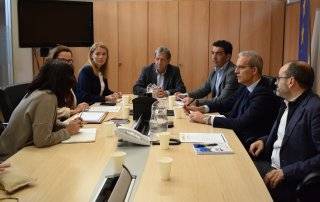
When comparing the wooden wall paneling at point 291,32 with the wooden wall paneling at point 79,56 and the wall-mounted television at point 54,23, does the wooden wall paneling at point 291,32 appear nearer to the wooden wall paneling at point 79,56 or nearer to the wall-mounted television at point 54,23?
the wall-mounted television at point 54,23

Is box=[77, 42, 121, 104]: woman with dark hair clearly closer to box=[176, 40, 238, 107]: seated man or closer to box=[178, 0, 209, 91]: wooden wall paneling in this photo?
box=[176, 40, 238, 107]: seated man

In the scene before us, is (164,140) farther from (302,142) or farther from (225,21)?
(225,21)

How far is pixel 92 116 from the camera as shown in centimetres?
297

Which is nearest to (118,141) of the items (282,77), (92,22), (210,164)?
(210,164)

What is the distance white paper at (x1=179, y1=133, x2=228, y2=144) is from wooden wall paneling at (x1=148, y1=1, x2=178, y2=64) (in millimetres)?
3373

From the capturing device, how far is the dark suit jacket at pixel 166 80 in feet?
14.4

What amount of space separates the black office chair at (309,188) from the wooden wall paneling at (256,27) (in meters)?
3.85

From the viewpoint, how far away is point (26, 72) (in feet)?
18.7

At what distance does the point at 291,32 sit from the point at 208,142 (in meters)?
3.54

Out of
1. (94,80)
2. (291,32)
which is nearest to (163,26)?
(291,32)

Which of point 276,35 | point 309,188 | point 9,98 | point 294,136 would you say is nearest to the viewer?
point 309,188

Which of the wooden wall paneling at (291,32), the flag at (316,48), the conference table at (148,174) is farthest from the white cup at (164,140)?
the wooden wall paneling at (291,32)

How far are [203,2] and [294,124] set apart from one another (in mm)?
3664

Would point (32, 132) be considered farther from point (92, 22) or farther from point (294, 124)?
point (92, 22)
